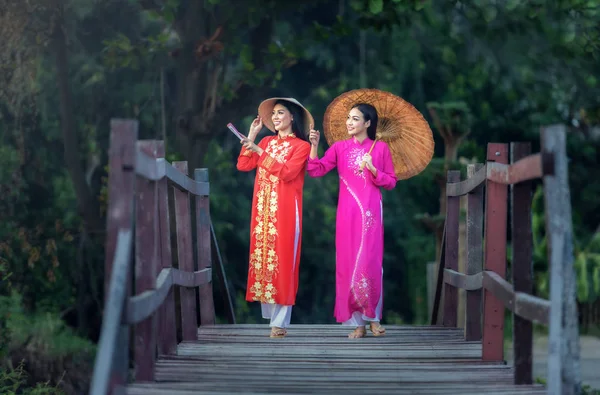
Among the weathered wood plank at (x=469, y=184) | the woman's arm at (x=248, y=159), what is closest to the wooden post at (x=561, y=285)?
the weathered wood plank at (x=469, y=184)

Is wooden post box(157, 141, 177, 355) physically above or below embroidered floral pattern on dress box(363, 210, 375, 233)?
below

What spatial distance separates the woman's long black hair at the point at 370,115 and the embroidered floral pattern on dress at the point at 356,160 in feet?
0.47

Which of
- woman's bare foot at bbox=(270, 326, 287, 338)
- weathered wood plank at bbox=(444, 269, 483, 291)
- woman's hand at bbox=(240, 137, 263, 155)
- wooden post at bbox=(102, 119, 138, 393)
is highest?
woman's hand at bbox=(240, 137, 263, 155)

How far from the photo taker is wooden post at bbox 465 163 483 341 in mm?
6688

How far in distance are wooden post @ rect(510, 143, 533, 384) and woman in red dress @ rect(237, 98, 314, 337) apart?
2.12 metres

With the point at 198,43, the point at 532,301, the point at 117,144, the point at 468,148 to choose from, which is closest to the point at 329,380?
the point at 532,301

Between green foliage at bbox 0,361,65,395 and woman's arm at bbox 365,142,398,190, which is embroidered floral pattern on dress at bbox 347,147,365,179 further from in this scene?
green foliage at bbox 0,361,65,395

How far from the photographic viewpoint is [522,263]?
5.16 meters

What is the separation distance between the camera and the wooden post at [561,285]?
442 centimetres

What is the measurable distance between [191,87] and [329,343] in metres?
6.29

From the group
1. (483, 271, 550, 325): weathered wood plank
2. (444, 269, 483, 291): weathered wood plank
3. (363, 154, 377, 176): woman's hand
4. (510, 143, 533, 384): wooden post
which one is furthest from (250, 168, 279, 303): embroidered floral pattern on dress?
(510, 143, 533, 384): wooden post

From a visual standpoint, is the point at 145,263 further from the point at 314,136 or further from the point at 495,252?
the point at 314,136

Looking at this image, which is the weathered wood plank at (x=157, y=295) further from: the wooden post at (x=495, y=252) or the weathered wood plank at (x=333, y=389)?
the wooden post at (x=495, y=252)

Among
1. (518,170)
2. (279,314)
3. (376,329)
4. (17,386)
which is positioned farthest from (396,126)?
(17,386)
